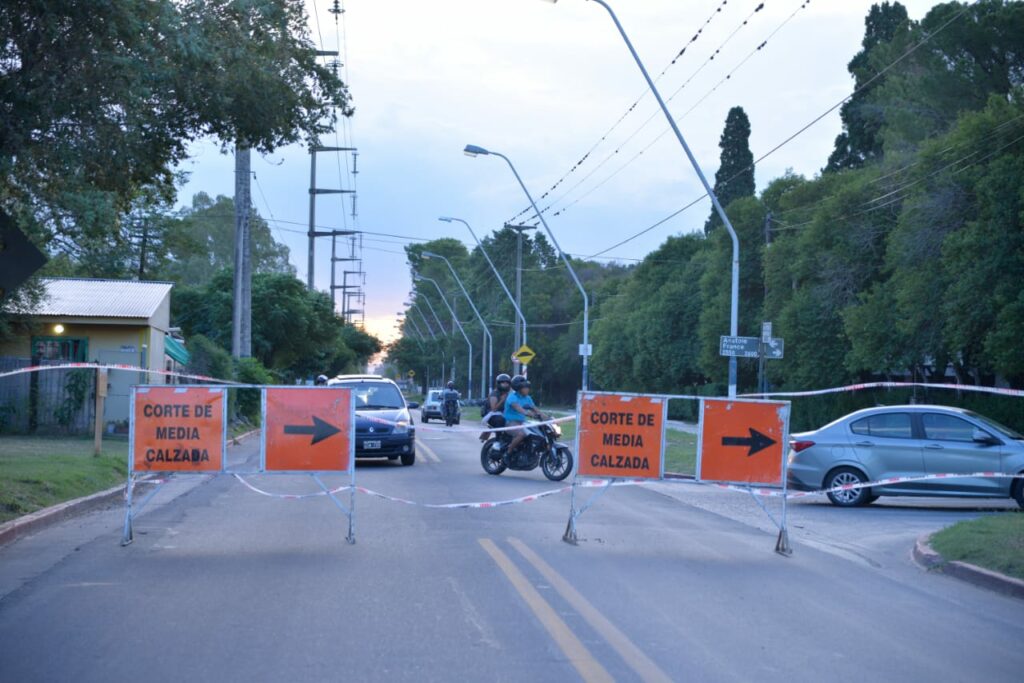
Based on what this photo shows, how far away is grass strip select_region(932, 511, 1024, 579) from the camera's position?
1034cm

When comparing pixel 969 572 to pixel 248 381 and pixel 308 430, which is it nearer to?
pixel 308 430

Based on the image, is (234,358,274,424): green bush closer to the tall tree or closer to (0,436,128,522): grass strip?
(0,436,128,522): grass strip

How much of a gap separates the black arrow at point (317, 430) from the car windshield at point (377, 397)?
11.3 metres

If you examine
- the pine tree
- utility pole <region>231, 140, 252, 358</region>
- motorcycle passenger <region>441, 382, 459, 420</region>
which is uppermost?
the pine tree

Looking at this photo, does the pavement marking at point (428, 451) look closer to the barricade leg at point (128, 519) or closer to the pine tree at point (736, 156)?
the barricade leg at point (128, 519)

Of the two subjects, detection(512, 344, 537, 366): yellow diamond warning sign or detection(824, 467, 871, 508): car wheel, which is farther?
detection(512, 344, 537, 366): yellow diamond warning sign

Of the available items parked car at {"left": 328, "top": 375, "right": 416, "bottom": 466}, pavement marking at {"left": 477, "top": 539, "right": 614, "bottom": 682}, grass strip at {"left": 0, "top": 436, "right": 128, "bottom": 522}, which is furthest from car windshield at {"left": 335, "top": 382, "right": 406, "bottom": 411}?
pavement marking at {"left": 477, "top": 539, "right": 614, "bottom": 682}

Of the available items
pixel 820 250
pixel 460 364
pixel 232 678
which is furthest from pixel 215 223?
pixel 232 678

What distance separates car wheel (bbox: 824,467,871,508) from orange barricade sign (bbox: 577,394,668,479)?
601cm

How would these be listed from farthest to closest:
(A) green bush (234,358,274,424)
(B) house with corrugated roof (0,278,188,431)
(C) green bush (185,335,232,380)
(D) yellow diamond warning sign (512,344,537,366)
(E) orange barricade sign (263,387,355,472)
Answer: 1. (D) yellow diamond warning sign (512,344,537,366)
2. (A) green bush (234,358,274,424)
3. (C) green bush (185,335,232,380)
4. (B) house with corrugated roof (0,278,188,431)
5. (E) orange barricade sign (263,387,355,472)

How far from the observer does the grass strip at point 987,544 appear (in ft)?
33.9

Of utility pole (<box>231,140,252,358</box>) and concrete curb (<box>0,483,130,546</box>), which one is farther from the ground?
utility pole (<box>231,140,252,358</box>)

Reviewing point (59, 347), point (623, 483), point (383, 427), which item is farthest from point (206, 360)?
point (623, 483)

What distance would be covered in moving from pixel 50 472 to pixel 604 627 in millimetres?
10739
